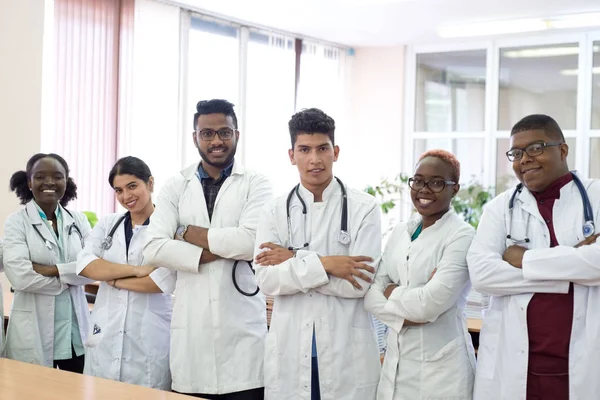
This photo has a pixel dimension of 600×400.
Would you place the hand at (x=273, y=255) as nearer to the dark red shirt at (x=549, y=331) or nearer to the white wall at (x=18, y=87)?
the dark red shirt at (x=549, y=331)

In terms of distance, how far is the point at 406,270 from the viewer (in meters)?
2.68

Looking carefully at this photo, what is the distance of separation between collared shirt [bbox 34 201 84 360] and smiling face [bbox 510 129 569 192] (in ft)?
7.36

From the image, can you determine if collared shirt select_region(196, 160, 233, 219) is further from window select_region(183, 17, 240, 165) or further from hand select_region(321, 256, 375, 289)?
window select_region(183, 17, 240, 165)

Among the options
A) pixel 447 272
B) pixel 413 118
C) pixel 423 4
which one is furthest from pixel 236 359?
pixel 413 118

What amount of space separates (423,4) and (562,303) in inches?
224

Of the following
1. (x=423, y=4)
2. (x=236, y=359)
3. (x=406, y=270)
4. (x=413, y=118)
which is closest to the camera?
(x=406, y=270)

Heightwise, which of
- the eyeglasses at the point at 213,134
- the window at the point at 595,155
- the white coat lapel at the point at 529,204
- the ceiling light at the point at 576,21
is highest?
the ceiling light at the point at 576,21

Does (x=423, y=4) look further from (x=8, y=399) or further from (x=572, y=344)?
(x=8, y=399)

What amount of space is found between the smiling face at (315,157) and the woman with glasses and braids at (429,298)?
0.34 meters

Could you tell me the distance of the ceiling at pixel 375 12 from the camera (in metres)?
7.55

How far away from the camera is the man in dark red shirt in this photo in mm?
2412

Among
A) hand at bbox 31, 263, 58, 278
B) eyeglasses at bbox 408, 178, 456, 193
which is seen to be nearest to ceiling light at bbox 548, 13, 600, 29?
eyeglasses at bbox 408, 178, 456, 193

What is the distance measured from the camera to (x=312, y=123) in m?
2.80

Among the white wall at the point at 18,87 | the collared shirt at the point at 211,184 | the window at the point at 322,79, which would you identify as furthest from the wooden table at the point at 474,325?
the window at the point at 322,79
